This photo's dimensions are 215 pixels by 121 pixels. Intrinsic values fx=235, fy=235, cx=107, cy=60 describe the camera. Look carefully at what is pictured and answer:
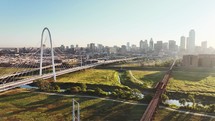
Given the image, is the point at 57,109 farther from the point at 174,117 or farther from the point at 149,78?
the point at 149,78

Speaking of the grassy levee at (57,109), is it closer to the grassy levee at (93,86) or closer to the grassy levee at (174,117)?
the grassy levee at (174,117)

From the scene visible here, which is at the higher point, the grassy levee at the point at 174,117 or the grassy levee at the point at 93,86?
the grassy levee at the point at 174,117

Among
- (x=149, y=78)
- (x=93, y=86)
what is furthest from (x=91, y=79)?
(x=149, y=78)

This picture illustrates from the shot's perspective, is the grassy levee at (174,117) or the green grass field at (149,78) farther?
the green grass field at (149,78)

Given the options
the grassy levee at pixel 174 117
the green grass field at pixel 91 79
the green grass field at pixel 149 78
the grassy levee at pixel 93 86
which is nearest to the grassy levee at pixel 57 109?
the grassy levee at pixel 174 117

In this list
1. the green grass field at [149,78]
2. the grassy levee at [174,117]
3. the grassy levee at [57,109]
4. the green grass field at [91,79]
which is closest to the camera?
the grassy levee at [174,117]

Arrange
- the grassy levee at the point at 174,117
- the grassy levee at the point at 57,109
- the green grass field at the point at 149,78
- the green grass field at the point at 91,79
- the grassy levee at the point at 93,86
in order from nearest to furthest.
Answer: the grassy levee at the point at 174,117
the grassy levee at the point at 57,109
the grassy levee at the point at 93,86
the green grass field at the point at 91,79
the green grass field at the point at 149,78

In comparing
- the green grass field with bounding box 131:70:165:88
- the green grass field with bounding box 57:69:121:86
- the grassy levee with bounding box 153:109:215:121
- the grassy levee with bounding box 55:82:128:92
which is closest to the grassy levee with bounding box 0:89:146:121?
the grassy levee with bounding box 153:109:215:121

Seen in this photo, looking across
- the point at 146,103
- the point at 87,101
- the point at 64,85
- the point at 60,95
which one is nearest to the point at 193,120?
the point at 146,103

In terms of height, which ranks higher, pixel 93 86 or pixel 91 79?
pixel 91 79
